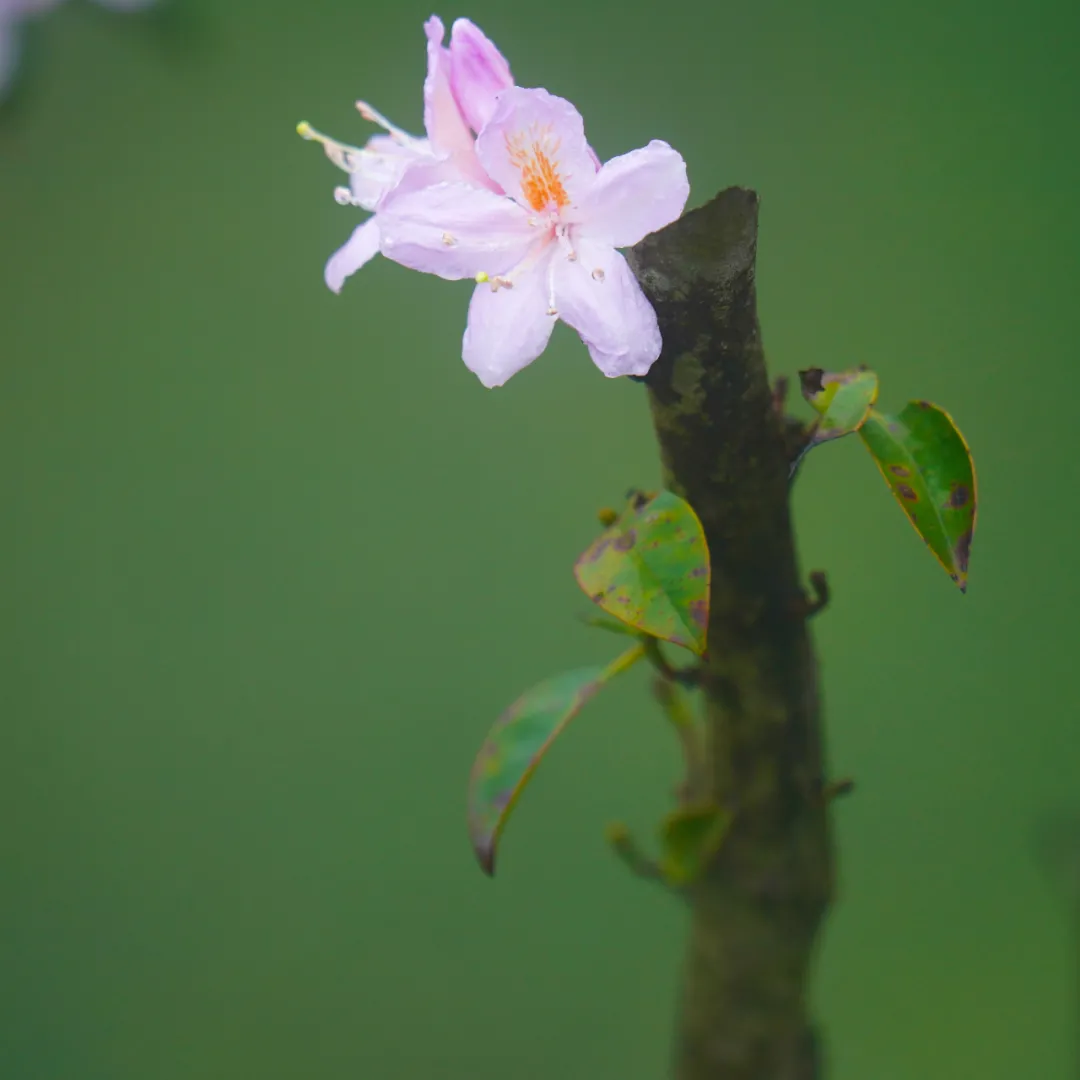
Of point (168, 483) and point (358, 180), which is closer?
point (358, 180)

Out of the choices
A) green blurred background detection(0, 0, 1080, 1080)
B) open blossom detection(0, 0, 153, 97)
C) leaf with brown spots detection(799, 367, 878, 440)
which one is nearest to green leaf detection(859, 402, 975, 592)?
leaf with brown spots detection(799, 367, 878, 440)

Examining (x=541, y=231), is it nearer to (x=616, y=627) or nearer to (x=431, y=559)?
(x=616, y=627)

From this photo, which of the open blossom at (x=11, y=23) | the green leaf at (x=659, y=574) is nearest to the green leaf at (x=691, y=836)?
the green leaf at (x=659, y=574)

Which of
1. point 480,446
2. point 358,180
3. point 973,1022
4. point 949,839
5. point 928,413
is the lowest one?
point 973,1022

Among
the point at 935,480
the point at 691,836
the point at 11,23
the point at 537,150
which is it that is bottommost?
the point at 691,836

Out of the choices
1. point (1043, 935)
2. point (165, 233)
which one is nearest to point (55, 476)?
point (165, 233)

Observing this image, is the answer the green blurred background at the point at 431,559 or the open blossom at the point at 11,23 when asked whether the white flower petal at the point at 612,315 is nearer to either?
the green blurred background at the point at 431,559

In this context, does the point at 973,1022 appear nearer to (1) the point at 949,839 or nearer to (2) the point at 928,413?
(1) the point at 949,839

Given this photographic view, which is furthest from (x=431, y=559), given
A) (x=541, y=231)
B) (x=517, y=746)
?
(x=541, y=231)
